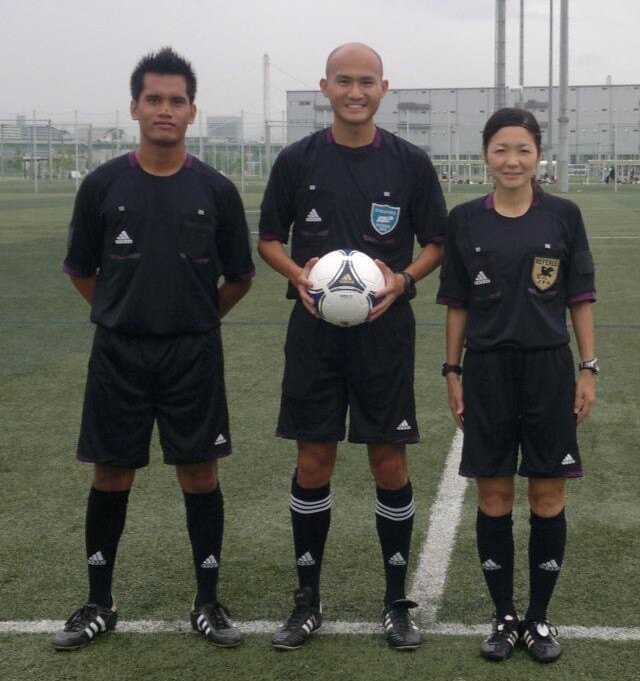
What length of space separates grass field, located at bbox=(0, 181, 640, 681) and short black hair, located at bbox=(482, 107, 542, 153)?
1760 millimetres

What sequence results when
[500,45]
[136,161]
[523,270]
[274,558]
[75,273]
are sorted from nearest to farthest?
[523,270] < [136,161] < [75,273] < [274,558] < [500,45]

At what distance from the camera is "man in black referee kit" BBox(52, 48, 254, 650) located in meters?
3.80

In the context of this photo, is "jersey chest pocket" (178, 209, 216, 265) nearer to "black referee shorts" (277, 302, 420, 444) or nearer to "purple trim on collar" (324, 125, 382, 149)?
"black referee shorts" (277, 302, 420, 444)

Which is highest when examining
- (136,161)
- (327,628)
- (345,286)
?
(136,161)

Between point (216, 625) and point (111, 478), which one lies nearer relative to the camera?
point (216, 625)

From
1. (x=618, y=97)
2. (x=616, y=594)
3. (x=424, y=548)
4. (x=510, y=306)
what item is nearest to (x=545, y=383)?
(x=510, y=306)

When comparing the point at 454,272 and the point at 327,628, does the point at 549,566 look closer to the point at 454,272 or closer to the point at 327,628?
the point at 327,628

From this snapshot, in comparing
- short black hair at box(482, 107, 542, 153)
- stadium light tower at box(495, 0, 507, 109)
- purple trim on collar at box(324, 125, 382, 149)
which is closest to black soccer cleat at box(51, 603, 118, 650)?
purple trim on collar at box(324, 125, 382, 149)

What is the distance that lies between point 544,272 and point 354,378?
77 centimetres

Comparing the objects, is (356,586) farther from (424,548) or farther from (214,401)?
(214,401)

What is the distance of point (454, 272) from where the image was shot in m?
3.79

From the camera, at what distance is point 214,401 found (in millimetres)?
3934

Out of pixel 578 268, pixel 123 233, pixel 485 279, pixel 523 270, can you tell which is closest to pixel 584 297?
pixel 578 268

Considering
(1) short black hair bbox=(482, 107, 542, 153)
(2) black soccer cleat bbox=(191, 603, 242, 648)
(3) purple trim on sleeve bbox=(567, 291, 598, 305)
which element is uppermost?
(1) short black hair bbox=(482, 107, 542, 153)
